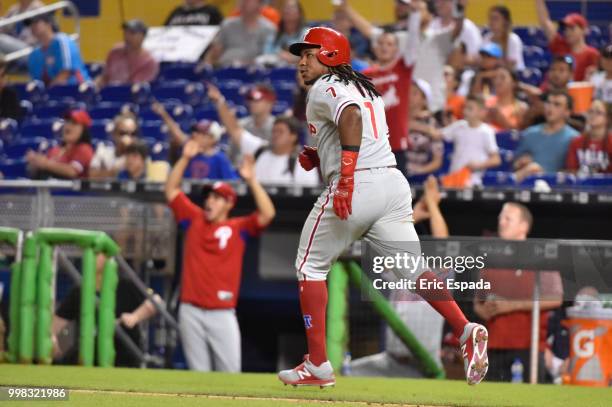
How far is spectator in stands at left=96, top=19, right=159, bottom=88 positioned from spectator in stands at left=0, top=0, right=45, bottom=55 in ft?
4.53

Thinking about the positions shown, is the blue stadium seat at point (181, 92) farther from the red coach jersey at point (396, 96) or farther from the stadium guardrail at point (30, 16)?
the red coach jersey at point (396, 96)

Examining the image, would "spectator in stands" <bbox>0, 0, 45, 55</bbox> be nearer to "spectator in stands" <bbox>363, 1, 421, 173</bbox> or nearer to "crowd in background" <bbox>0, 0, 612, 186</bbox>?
"crowd in background" <bbox>0, 0, 612, 186</bbox>

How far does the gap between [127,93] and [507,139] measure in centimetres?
498

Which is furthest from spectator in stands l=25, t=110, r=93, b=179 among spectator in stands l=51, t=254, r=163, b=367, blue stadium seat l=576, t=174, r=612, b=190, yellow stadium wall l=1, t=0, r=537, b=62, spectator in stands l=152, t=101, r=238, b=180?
yellow stadium wall l=1, t=0, r=537, b=62

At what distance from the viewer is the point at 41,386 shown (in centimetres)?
661

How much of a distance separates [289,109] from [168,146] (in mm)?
1261

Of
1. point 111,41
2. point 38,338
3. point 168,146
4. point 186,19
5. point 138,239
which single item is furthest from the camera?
point 111,41

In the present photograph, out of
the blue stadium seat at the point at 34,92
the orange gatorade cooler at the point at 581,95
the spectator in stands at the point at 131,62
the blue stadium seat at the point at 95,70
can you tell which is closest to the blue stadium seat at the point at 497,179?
→ the orange gatorade cooler at the point at 581,95

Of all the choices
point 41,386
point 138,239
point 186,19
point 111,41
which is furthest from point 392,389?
point 111,41

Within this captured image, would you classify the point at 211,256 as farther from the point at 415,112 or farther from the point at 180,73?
the point at 180,73

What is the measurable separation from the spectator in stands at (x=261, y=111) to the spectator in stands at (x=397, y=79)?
4.62ft

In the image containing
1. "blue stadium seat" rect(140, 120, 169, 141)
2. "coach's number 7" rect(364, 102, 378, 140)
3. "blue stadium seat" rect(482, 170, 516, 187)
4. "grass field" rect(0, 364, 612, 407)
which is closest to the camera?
"grass field" rect(0, 364, 612, 407)

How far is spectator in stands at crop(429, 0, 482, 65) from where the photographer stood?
1305 cm

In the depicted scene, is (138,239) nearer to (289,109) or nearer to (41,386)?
(289,109)
